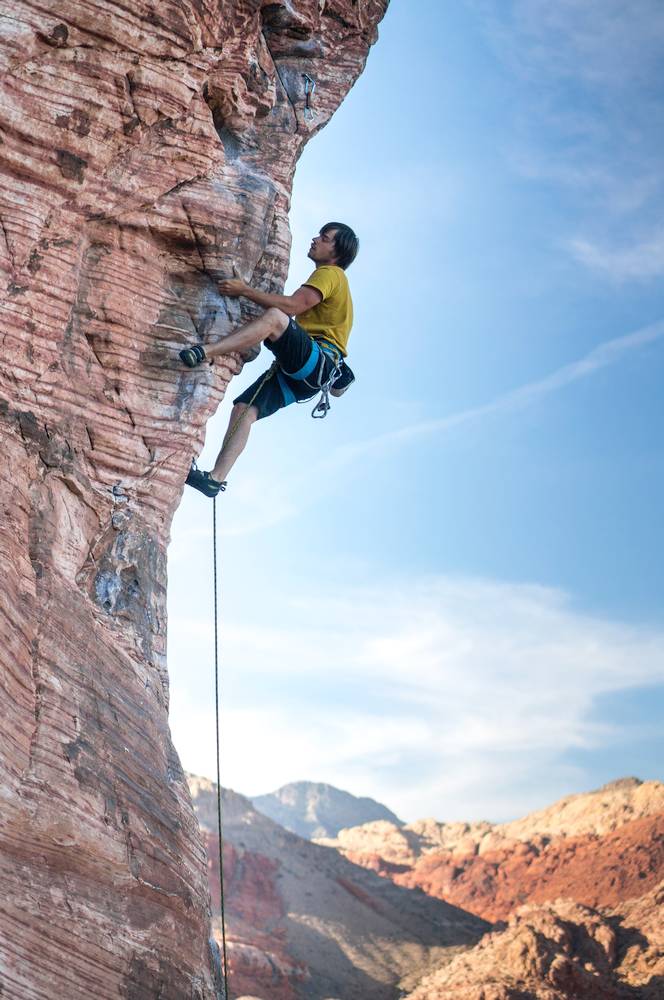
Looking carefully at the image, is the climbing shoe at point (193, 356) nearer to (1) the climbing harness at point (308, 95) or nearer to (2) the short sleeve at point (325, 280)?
(2) the short sleeve at point (325, 280)

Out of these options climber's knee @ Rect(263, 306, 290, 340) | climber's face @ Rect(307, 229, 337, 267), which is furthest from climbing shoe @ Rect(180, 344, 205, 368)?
climber's face @ Rect(307, 229, 337, 267)

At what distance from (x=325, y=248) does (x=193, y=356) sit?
7.01 ft

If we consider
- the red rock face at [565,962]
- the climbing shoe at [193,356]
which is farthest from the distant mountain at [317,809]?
the climbing shoe at [193,356]

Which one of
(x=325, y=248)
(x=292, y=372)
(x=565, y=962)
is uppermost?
(x=325, y=248)

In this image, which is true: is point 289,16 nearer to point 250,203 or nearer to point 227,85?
point 227,85

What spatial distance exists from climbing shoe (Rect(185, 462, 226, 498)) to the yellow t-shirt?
1813 millimetres

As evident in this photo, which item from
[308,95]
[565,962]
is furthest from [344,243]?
[565,962]

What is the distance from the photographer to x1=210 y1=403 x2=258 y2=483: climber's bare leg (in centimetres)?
1030

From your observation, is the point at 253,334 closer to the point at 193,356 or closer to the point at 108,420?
the point at 193,356

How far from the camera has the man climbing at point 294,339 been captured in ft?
32.6

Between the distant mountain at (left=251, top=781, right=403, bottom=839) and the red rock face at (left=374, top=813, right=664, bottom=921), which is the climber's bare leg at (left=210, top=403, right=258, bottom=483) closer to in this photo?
the red rock face at (left=374, top=813, right=664, bottom=921)

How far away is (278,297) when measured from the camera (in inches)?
399

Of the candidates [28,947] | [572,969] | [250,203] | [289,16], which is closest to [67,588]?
[28,947]

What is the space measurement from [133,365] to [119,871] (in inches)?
167
